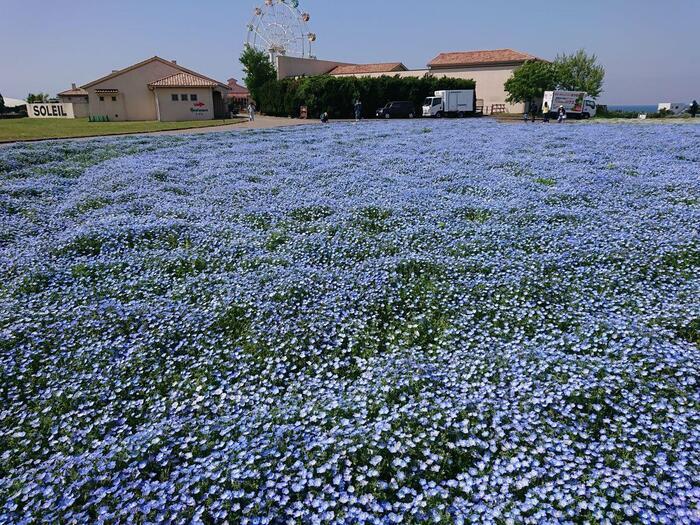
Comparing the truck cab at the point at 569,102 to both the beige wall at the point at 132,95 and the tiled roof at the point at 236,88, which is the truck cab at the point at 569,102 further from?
the tiled roof at the point at 236,88

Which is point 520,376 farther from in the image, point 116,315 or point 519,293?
point 116,315

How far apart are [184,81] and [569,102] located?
38.6 m

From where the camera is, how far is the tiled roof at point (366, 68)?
66375 millimetres

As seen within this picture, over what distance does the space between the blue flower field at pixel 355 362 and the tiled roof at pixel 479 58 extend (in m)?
56.6

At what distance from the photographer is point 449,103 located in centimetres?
4541

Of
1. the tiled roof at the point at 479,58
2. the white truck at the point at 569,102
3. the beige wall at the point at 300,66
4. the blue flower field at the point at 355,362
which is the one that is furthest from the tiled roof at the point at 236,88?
the blue flower field at the point at 355,362

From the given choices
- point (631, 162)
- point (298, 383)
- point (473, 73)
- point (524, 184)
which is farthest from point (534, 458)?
point (473, 73)

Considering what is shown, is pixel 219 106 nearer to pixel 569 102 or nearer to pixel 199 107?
pixel 199 107

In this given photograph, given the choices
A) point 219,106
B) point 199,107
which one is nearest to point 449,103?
point 219,106

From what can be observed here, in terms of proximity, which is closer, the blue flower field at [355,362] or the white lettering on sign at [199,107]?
the blue flower field at [355,362]

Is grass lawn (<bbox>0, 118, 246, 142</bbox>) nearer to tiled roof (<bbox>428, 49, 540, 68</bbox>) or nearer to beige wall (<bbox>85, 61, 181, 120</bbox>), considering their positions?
beige wall (<bbox>85, 61, 181, 120</bbox>)

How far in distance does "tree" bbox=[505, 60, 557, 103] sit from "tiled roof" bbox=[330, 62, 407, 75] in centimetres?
1991

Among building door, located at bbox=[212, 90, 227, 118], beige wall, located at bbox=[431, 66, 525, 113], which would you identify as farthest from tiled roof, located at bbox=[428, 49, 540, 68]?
building door, located at bbox=[212, 90, 227, 118]

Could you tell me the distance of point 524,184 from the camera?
1124cm
